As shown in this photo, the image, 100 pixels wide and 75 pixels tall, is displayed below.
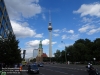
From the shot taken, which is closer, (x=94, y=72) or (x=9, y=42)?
(x=94, y=72)

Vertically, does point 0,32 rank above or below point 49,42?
below

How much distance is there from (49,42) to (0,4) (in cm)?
11325

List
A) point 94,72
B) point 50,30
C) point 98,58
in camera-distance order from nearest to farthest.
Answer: point 94,72 → point 98,58 → point 50,30

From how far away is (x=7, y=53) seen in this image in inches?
1252

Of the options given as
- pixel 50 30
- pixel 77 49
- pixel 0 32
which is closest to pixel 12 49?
pixel 0 32

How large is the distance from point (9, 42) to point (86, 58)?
64.8 meters

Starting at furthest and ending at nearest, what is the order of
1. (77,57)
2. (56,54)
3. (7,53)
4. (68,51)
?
1. (56,54)
2. (68,51)
3. (77,57)
4. (7,53)

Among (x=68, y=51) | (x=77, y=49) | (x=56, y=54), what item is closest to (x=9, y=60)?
(x=77, y=49)

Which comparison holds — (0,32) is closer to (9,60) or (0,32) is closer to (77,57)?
(9,60)

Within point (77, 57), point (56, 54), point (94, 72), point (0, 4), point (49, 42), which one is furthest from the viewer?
point (49, 42)

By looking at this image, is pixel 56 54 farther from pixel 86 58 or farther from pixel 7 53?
pixel 7 53

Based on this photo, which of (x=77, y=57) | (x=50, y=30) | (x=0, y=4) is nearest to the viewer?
(x=0, y=4)

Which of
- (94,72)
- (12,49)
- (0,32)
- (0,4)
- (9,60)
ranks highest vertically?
(0,4)

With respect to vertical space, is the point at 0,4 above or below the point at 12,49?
above
